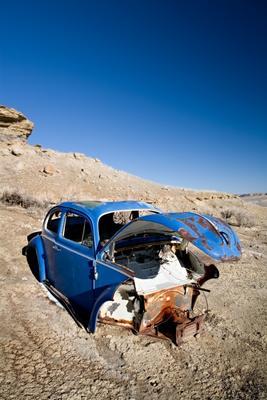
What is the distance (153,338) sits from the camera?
13.8 feet

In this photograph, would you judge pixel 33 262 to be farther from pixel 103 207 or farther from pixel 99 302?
pixel 99 302

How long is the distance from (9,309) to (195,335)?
117 inches

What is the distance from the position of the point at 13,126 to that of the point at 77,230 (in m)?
22.8

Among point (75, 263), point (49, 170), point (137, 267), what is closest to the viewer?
point (75, 263)

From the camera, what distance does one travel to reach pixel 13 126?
24812mm

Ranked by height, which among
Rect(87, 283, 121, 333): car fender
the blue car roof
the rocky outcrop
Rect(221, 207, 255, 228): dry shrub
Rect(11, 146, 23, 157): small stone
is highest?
the rocky outcrop

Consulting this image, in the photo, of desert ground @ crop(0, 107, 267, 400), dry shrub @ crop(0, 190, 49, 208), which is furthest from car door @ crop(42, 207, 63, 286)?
dry shrub @ crop(0, 190, 49, 208)

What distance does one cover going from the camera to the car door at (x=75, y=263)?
→ 4.22 metres

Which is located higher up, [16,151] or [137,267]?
[16,151]

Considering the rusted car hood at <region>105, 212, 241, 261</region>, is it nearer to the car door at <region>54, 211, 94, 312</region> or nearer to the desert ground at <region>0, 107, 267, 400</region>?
the car door at <region>54, 211, 94, 312</region>

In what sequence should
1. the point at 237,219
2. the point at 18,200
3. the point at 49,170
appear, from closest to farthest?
the point at 18,200 → the point at 237,219 → the point at 49,170

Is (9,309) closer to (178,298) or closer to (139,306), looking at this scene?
(139,306)

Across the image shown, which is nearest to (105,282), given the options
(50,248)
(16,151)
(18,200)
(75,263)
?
(75,263)

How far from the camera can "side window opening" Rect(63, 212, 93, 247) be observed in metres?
4.71
